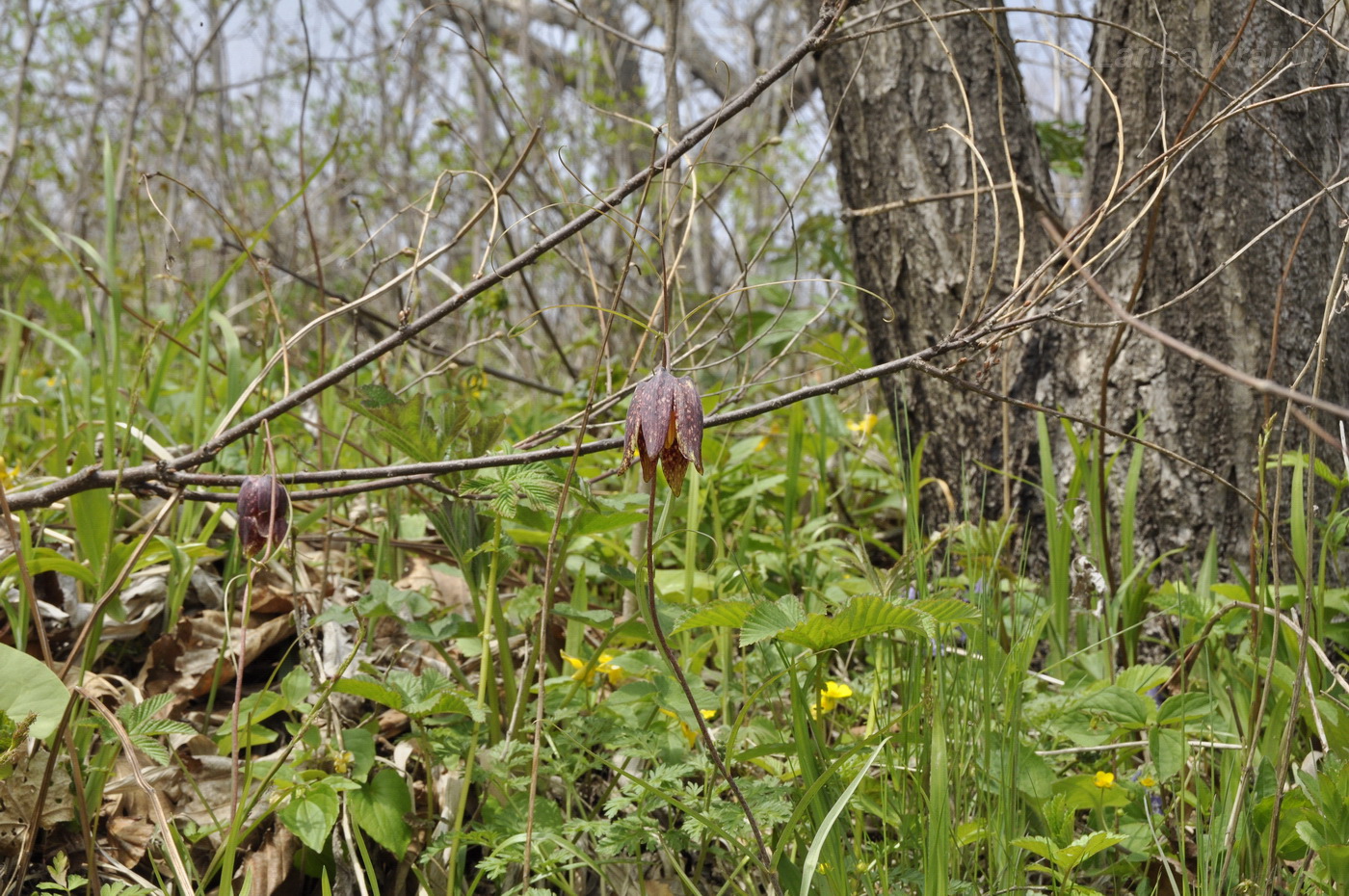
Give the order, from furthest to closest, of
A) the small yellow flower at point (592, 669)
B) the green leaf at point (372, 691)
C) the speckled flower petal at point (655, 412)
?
the small yellow flower at point (592, 669) < the green leaf at point (372, 691) < the speckled flower petal at point (655, 412)

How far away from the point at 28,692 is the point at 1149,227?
186 cm

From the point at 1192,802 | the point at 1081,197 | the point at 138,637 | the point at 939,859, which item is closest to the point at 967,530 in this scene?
the point at 1192,802

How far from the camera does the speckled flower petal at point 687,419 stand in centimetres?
93

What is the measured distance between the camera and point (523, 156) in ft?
4.15

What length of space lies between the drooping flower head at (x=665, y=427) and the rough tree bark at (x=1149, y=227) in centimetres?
92

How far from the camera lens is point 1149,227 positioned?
1.78 meters

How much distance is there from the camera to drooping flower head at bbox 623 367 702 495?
0.92m

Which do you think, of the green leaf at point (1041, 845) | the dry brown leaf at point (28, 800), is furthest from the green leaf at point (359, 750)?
the green leaf at point (1041, 845)

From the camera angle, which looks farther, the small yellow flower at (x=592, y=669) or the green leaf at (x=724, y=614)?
the small yellow flower at (x=592, y=669)

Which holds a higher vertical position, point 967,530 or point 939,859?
point 967,530

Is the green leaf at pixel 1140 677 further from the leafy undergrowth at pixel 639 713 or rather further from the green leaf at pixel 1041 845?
the green leaf at pixel 1041 845

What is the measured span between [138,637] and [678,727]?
3.43 feet

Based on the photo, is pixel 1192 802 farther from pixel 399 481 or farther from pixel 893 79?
pixel 893 79

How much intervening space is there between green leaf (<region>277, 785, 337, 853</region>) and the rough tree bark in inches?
49.4
